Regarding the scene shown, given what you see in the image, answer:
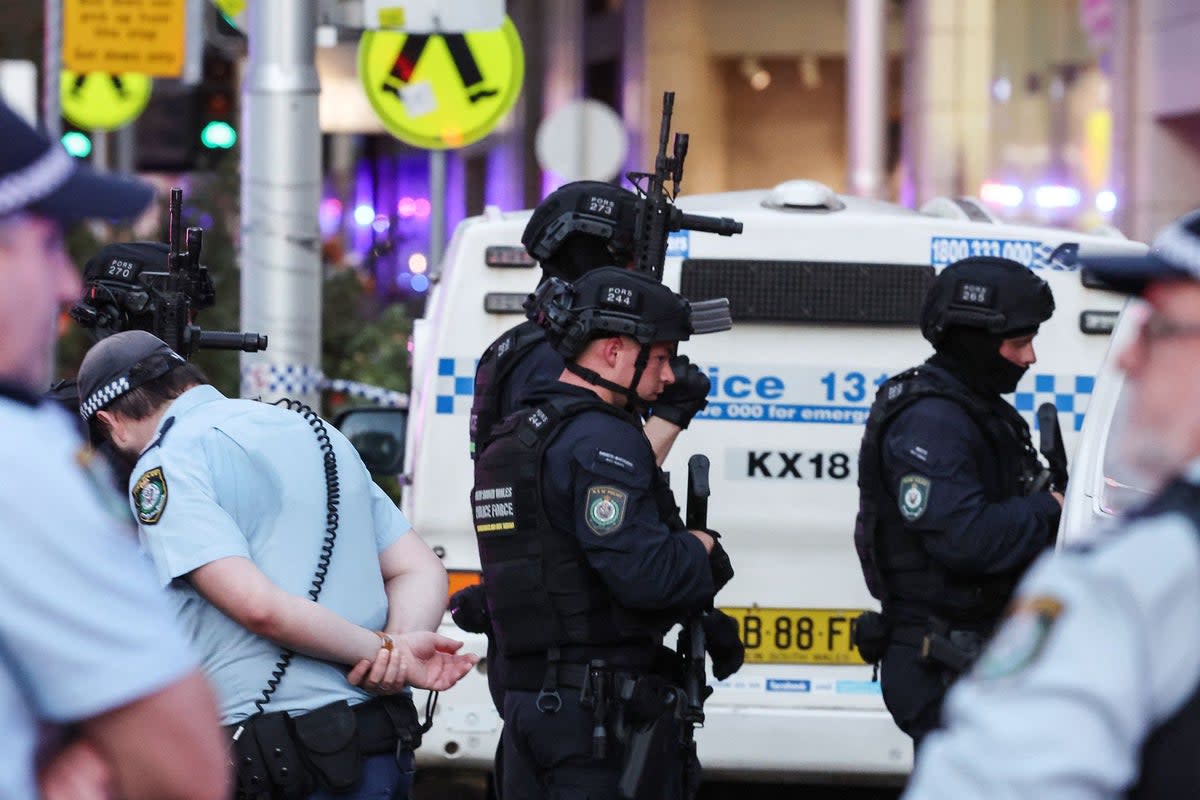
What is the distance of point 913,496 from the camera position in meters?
5.37

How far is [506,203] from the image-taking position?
28.8 meters

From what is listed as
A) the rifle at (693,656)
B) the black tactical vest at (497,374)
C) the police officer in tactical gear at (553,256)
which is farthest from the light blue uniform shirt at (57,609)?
the black tactical vest at (497,374)

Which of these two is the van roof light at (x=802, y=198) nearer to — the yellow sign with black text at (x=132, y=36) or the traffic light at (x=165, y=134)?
the yellow sign with black text at (x=132, y=36)

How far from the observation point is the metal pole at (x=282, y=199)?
8523 mm

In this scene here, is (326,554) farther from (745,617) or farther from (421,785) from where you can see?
(421,785)

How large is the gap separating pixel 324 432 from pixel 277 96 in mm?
4594

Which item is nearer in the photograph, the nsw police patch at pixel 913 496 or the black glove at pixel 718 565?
the black glove at pixel 718 565

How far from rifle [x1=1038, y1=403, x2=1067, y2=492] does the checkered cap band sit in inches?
107

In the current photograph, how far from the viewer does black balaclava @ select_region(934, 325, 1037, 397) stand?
559 centimetres

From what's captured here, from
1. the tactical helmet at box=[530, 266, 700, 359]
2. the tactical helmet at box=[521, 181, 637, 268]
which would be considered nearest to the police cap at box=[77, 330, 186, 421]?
the tactical helmet at box=[530, 266, 700, 359]

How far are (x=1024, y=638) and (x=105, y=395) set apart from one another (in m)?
2.60

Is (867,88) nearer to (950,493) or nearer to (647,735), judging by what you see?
(950,493)

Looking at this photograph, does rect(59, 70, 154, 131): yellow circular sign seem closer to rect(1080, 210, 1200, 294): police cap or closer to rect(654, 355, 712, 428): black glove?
rect(654, 355, 712, 428): black glove

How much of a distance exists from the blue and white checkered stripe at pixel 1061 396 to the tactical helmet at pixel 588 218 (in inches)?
66.1
